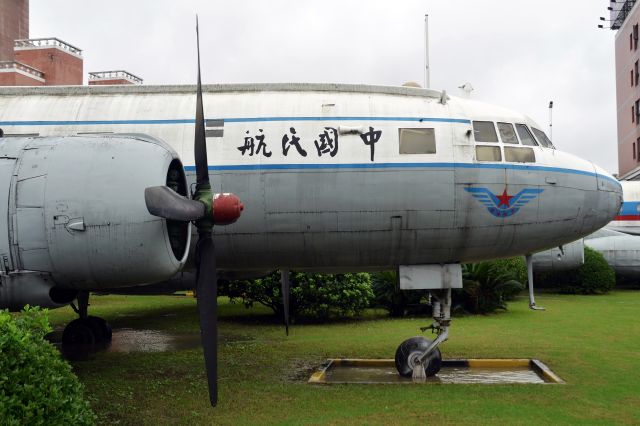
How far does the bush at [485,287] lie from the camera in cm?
2103

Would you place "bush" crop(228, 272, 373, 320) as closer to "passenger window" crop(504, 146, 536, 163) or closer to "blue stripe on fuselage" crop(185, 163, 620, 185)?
"blue stripe on fuselage" crop(185, 163, 620, 185)

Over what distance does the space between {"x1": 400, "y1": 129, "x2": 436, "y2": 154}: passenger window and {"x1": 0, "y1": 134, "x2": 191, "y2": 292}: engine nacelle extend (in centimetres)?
428

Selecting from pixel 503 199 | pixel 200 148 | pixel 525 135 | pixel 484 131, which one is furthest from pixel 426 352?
pixel 200 148

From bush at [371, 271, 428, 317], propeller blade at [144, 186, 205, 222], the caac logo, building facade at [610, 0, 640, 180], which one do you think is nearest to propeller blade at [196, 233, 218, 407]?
propeller blade at [144, 186, 205, 222]

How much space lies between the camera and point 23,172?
27.0 ft

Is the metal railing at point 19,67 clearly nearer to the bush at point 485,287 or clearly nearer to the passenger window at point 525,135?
the bush at point 485,287

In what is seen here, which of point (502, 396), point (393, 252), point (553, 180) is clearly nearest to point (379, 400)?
point (502, 396)

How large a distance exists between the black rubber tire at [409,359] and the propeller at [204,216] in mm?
3966

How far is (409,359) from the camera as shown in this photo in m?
10.9

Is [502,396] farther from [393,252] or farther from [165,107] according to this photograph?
[165,107]

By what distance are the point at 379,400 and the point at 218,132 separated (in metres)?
5.16

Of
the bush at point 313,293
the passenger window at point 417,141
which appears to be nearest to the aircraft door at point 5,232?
the passenger window at point 417,141

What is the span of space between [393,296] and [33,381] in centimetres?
1629

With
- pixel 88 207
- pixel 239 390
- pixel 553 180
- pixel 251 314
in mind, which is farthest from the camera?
pixel 251 314
